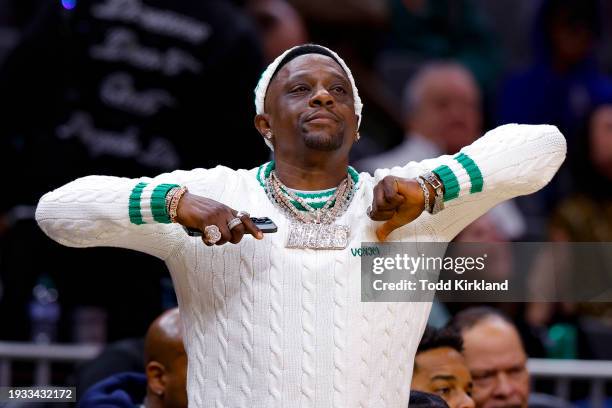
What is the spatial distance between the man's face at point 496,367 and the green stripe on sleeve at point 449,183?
4.11 feet

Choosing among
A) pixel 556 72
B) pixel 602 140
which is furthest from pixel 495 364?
pixel 556 72

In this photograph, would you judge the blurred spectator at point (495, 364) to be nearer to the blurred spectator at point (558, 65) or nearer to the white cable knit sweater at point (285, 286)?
the white cable knit sweater at point (285, 286)

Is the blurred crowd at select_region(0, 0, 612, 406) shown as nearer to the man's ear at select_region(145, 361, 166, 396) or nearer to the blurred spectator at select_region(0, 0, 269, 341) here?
the blurred spectator at select_region(0, 0, 269, 341)

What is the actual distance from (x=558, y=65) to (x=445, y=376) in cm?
331

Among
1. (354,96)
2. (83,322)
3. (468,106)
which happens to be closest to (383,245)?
(354,96)

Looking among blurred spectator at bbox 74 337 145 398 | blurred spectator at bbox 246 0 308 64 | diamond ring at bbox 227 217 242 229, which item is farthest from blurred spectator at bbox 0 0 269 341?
diamond ring at bbox 227 217 242 229

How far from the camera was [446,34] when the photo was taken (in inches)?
322

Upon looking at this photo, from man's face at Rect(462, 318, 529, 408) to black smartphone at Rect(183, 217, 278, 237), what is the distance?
146cm

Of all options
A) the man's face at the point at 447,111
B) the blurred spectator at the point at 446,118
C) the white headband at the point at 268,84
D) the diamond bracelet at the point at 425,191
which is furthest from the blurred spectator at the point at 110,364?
the man's face at the point at 447,111

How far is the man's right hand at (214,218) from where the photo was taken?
3900 millimetres

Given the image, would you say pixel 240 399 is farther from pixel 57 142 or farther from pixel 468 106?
pixel 468 106

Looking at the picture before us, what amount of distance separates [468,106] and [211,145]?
1735 mm

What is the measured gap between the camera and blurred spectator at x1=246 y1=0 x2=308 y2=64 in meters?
7.00

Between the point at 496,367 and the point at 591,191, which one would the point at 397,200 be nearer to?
the point at 496,367
